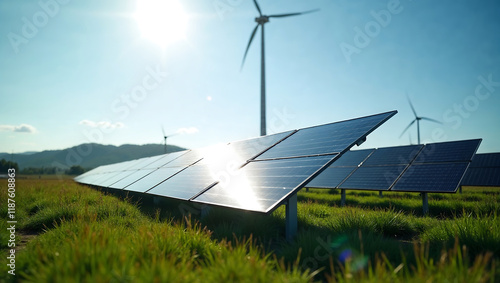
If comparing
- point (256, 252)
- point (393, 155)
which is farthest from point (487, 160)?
point (256, 252)

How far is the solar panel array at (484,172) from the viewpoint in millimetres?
17067

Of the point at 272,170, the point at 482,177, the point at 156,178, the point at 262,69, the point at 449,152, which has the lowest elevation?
the point at 482,177

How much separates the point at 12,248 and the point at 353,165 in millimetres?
14264

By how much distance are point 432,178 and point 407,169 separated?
5.26 feet

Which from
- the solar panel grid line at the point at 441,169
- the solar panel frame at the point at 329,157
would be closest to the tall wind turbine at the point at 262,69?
the solar panel grid line at the point at 441,169

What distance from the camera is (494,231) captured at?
4500 mm

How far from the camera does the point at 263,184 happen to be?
5754mm

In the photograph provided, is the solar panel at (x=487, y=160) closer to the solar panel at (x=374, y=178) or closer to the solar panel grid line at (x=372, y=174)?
the solar panel grid line at (x=372, y=174)

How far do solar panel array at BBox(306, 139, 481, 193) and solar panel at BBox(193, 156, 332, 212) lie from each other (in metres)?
5.79

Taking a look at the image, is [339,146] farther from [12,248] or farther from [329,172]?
[329,172]

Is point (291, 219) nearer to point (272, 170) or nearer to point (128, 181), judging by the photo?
point (272, 170)

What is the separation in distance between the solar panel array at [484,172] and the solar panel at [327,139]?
13711 millimetres

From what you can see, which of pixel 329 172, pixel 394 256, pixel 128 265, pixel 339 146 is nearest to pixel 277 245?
pixel 394 256

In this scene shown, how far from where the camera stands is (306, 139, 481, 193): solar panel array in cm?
978
